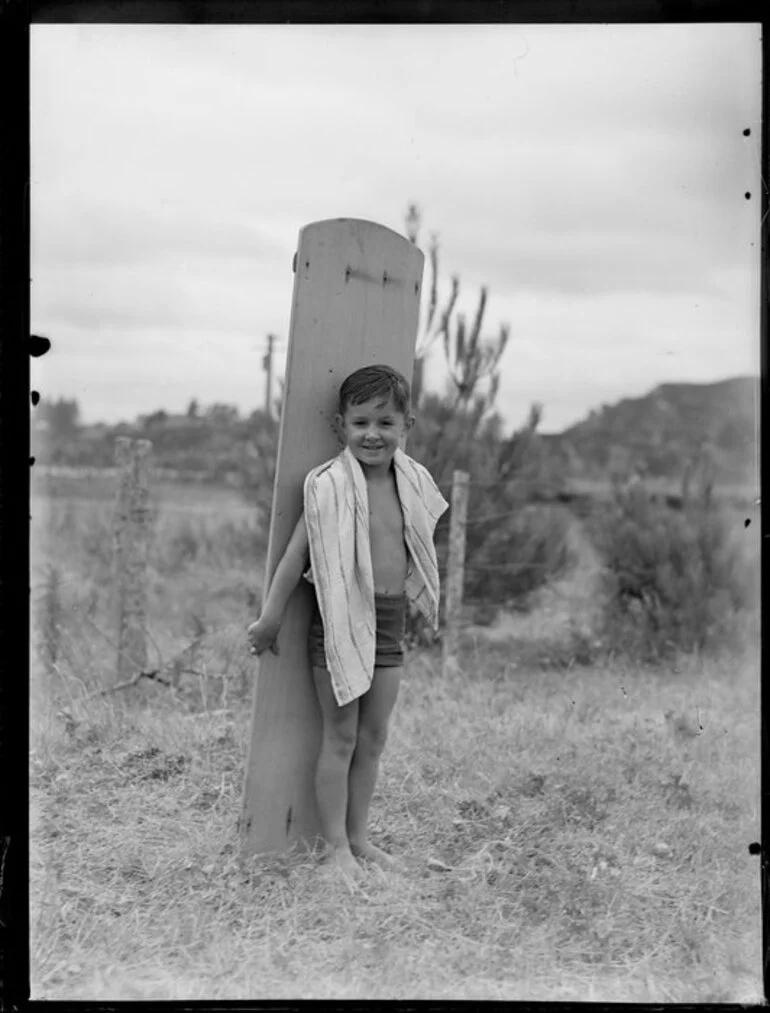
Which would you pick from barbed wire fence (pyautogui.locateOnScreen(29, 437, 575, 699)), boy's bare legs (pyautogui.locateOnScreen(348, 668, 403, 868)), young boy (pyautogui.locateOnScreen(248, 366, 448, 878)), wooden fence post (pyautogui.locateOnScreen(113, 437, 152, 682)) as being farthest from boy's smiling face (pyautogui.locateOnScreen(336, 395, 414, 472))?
wooden fence post (pyautogui.locateOnScreen(113, 437, 152, 682))

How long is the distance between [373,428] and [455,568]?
152 inches

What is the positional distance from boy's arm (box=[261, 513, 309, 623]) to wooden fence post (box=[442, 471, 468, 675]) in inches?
140

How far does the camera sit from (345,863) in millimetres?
3557

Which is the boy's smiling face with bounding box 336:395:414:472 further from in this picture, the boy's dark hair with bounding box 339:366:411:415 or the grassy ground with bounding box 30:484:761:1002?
the grassy ground with bounding box 30:484:761:1002

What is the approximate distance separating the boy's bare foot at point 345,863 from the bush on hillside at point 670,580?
4.81m

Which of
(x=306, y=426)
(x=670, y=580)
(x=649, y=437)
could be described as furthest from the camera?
(x=649, y=437)

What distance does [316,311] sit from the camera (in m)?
3.54

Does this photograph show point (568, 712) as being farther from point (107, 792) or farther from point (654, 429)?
point (654, 429)

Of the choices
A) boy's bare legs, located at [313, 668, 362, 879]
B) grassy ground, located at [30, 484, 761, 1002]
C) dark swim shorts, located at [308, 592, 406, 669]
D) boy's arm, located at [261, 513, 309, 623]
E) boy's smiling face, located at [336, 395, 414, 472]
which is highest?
boy's smiling face, located at [336, 395, 414, 472]

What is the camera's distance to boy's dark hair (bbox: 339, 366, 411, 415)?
343 cm

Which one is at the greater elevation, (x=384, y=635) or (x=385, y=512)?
(x=385, y=512)

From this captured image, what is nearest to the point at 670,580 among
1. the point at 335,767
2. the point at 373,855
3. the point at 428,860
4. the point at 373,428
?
the point at 428,860

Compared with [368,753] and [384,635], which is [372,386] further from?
[368,753]
